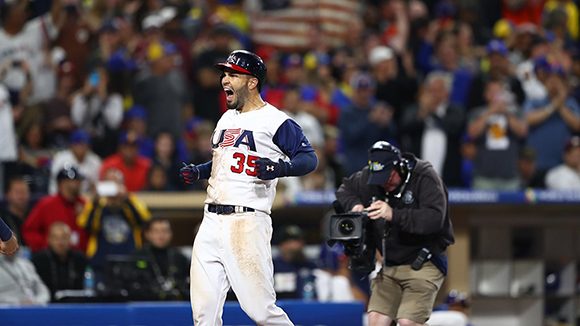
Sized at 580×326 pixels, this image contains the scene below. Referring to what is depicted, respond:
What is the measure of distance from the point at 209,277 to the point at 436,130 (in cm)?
667

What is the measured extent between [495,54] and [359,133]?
7.75 ft

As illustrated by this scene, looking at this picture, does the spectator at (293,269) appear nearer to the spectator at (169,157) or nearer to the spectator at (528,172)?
the spectator at (169,157)

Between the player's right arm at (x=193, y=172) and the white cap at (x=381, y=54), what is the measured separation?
744cm

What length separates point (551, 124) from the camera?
48.6 ft

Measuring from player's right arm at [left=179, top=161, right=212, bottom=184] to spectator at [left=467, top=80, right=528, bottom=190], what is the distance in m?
6.27

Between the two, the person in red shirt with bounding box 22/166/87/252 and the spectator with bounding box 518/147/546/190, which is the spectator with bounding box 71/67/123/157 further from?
the spectator with bounding box 518/147/546/190

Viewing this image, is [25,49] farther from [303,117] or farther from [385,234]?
[385,234]

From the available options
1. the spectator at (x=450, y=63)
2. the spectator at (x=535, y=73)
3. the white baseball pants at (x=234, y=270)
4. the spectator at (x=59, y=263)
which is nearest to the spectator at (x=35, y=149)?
the spectator at (x=59, y=263)

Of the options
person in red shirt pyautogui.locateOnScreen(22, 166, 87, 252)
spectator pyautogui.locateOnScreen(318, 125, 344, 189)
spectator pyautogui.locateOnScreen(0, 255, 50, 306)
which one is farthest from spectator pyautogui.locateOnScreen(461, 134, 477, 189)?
spectator pyautogui.locateOnScreen(0, 255, 50, 306)

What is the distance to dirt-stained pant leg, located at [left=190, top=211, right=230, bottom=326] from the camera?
7965 mm

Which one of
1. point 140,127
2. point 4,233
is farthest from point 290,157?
point 140,127

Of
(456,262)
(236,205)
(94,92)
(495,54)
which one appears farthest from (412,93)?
(236,205)

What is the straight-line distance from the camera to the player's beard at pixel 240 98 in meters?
8.20

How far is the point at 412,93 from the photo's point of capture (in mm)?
15195
